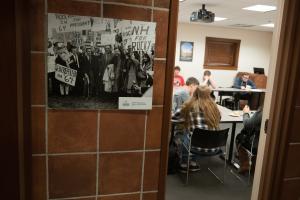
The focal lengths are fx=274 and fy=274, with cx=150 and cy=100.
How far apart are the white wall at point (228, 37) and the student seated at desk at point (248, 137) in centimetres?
493

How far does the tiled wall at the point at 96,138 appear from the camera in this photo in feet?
4.02

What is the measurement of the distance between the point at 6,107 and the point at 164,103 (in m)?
0.73

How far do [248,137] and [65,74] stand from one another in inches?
108

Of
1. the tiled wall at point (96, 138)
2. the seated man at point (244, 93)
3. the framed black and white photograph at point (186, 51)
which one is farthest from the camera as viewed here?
the framed black and white photograph at point (186, 51)

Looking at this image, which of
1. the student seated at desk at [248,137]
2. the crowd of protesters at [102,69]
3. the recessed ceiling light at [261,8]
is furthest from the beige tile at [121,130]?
the recessed ceiling light at [261,8]

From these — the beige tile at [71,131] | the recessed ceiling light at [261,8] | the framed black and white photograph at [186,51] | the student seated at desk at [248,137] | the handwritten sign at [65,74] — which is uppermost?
the recessed ceiling light at [261,8]

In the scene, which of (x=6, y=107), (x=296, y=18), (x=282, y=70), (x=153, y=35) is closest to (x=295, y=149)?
(x=282, y=70)

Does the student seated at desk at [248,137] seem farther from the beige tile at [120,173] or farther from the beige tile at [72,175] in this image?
the beige tile at [72,175]

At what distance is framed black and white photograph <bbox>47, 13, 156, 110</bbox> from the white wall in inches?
275

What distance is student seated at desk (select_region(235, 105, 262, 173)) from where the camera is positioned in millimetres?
3230

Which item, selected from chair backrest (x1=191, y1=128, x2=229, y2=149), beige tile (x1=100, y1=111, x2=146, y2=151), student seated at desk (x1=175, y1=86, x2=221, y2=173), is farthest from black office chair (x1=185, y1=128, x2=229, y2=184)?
beige tile (x1=100, y1=111, x2=146, y2=151)

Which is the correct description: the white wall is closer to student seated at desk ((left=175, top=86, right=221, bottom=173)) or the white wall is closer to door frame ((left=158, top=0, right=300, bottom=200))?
student seated at desk ((left=175, top=86, right=221, bottom=173))

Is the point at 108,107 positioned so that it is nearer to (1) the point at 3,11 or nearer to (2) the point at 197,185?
(1) the point at 3,11

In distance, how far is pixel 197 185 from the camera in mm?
3166
